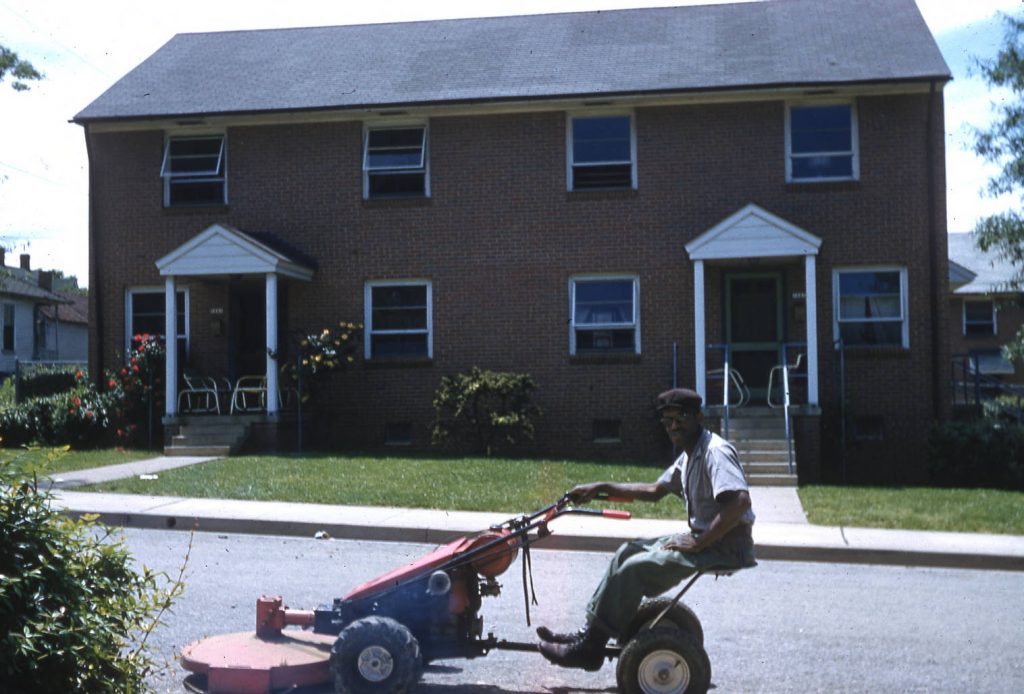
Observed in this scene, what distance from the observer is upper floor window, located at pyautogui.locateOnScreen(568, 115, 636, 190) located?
20.2 meters

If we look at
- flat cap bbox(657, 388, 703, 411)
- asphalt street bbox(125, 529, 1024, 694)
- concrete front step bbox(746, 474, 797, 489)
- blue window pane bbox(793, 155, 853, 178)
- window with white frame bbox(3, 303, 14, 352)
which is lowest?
asphalt street bbox(125, 529, 1024, 694)

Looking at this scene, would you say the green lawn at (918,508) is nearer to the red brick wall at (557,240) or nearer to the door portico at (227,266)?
the red brick wall at (557,240)

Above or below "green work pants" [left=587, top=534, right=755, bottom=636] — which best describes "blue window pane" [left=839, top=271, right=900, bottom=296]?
above

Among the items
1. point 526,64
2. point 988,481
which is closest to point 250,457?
point 526,64

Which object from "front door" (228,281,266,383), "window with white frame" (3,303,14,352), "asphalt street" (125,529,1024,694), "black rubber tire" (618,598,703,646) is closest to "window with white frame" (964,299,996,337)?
"front door" (228,281,266,383)

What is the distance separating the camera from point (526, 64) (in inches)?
838

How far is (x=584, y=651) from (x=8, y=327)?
45469mm

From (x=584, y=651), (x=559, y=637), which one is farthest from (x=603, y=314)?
(x=584, y=651)

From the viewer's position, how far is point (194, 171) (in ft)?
70.3

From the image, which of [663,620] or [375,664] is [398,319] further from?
[375,664]

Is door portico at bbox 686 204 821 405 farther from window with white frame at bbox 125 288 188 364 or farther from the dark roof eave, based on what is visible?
window with white frame at bbox 125 288 188 364

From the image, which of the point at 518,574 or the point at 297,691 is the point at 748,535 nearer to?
the point at 297,691

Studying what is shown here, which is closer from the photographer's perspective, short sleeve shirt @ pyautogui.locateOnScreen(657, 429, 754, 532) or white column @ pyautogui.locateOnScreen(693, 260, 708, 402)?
short sleeve shirt @ pyautogui.locateOnScreen(657, 429, 754, 532)

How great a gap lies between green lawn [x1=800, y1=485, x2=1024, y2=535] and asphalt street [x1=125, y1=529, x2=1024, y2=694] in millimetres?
2089
